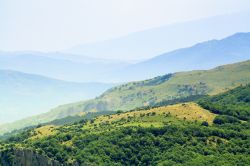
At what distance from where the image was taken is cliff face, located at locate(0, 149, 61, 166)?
5389 inches

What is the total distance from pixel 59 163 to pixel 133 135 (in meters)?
24.8

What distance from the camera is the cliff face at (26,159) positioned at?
137 m

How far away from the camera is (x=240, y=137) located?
148 metres

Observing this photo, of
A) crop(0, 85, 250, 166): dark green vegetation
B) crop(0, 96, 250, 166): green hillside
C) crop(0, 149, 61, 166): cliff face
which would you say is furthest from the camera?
crop(0, 149, 61, 166): cliff face

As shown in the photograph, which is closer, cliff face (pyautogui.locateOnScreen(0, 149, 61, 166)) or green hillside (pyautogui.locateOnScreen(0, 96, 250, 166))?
green hillside (pyautogui.locateOnScreen(0, 96, 250, 166))

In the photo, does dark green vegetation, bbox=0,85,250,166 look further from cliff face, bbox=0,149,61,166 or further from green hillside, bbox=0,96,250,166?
A: cliff face, bbox=0,149,61,166

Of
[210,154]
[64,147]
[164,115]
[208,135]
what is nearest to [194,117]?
[164,115]

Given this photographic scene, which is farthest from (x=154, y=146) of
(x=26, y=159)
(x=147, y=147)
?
(x=26, y=159)

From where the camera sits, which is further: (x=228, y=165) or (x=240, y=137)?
(x=240, y=137)

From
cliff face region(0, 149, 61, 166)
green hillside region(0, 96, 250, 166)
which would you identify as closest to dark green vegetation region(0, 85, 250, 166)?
green hillside region(0, 96, 250, 166)

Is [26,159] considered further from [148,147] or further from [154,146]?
[154,146]

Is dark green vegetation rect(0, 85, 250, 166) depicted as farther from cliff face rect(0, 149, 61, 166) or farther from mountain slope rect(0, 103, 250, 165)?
cliff face rect(0, 149, 61, 166)

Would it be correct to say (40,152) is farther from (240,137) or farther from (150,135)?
(240,137)

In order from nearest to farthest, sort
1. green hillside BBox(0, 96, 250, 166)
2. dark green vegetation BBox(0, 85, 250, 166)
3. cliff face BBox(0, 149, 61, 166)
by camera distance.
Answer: dark green vegetation BBox(0, 85, 250, 166), green hillside BBox(0, 96, 250, 166), cliff face BBox(0, 149, 61, 166)
